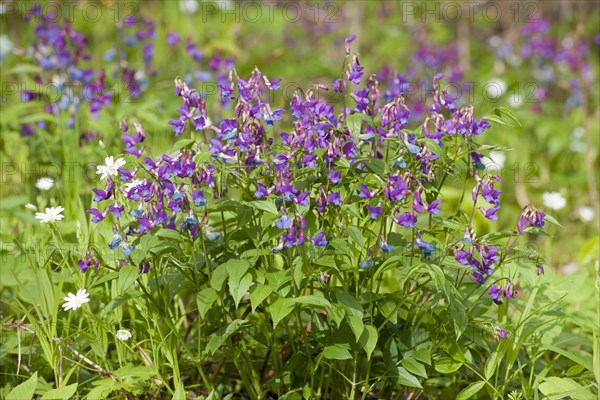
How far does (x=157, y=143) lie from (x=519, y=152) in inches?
84.4

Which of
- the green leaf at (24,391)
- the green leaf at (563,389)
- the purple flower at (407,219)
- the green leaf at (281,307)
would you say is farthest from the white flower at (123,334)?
the green leaf at (563,389)

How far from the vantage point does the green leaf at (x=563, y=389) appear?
195 cm

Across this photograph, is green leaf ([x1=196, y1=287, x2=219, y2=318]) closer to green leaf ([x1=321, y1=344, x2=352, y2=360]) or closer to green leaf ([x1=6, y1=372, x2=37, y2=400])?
green leaf ([x1=321, y1=344, x2=352, y2=360])

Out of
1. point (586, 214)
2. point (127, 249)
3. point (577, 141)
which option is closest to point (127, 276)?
point (127, 249)

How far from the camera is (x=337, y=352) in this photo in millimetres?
1859

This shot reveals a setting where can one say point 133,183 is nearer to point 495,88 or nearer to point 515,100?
point 495,88

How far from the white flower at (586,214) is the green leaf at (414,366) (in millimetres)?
2230

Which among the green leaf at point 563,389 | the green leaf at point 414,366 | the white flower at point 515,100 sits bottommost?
the green leaf at point 563,389

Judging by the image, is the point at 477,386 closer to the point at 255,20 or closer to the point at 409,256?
the point at 409,256

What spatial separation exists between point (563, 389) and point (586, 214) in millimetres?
2039

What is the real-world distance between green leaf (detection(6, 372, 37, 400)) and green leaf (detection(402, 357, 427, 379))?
92 cm

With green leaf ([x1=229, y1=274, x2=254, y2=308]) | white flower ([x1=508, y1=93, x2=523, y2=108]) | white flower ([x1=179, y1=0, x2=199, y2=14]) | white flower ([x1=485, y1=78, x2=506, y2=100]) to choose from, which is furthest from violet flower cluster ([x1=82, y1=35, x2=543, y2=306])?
white flower ([x1=179, y1=0, x2=199, y2=14])

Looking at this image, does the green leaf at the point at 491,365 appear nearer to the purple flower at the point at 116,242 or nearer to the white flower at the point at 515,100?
the purple flower at the point at 116,242

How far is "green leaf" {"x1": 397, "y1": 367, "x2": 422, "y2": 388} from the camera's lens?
1931 millimetres
